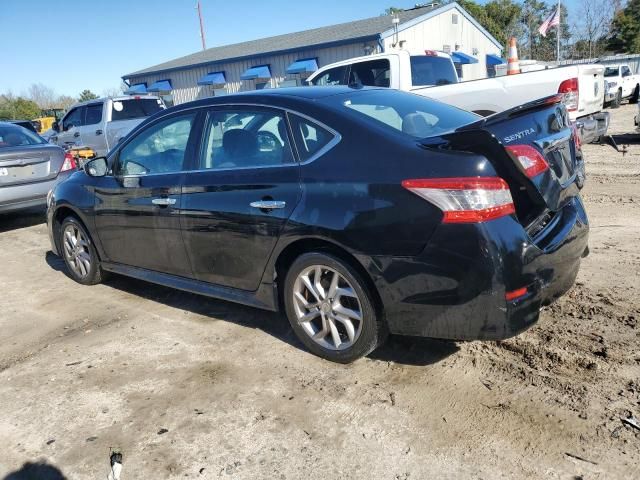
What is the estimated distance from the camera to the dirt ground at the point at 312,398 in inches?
102

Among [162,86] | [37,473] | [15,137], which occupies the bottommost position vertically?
[37,473]

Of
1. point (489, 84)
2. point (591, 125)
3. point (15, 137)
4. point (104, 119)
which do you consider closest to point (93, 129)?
point (104, 119)

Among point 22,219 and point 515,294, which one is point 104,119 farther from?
point 515,294

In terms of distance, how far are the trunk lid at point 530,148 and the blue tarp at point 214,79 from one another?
2648cm

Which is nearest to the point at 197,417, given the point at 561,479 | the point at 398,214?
the point at 398,214

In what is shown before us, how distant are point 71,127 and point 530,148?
1370cm

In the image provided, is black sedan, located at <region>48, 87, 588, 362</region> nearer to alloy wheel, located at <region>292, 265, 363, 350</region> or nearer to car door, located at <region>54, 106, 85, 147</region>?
alloy wheel, located at <region>292, 265, 363, 350</region>

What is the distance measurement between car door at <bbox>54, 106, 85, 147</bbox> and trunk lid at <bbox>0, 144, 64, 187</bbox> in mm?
5887

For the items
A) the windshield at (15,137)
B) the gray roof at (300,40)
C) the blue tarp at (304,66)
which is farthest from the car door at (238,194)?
the blue tarp at (304,66)

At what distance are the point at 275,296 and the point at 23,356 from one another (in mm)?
1944

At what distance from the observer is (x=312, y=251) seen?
3389 millimetres

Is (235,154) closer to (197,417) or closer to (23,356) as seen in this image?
(197,417)

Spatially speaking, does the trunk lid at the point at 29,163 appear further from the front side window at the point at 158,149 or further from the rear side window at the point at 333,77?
the rear side window at the point at 333,77

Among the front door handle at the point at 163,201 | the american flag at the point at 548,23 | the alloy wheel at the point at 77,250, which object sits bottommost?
the alloy wheel at the point at 77,250
